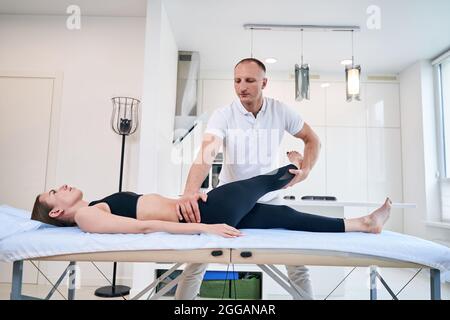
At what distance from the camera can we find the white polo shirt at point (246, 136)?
5.36ft

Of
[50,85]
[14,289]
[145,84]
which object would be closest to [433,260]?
[14,289]

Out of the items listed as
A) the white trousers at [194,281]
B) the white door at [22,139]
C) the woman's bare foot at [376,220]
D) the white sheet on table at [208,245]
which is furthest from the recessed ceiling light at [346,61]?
the white door at [22,139]

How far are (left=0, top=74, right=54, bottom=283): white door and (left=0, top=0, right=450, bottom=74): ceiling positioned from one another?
0.62 m

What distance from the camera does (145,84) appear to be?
207 centimetres

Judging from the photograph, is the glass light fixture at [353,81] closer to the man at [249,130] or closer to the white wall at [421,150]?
the man at [249,130]

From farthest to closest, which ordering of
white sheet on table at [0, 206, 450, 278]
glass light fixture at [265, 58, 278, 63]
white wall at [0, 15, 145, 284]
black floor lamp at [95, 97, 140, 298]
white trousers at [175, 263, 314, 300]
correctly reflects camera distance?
glass light fixture at [265, 58, 278, 63] < white wall at [0, 15, 145, 284] < black floor lamp at [95, 97, 140, 298] < white trousers at [175, 263, 314, 300] < white sheet on table at [0, 206, 450, 278]

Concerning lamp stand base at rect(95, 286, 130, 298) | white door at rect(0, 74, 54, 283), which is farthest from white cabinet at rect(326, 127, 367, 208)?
white door at rect(0, 74, 54, 283)

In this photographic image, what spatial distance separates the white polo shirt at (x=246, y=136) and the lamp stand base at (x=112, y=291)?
110cm

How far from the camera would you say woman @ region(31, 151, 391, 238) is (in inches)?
41.4

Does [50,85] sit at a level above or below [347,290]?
above

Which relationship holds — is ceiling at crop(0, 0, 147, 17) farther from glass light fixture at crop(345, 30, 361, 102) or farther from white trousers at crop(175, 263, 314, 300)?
white trousers at crop(175, 263, 314, 300)

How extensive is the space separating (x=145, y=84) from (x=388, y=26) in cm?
188

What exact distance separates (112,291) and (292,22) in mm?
2332
